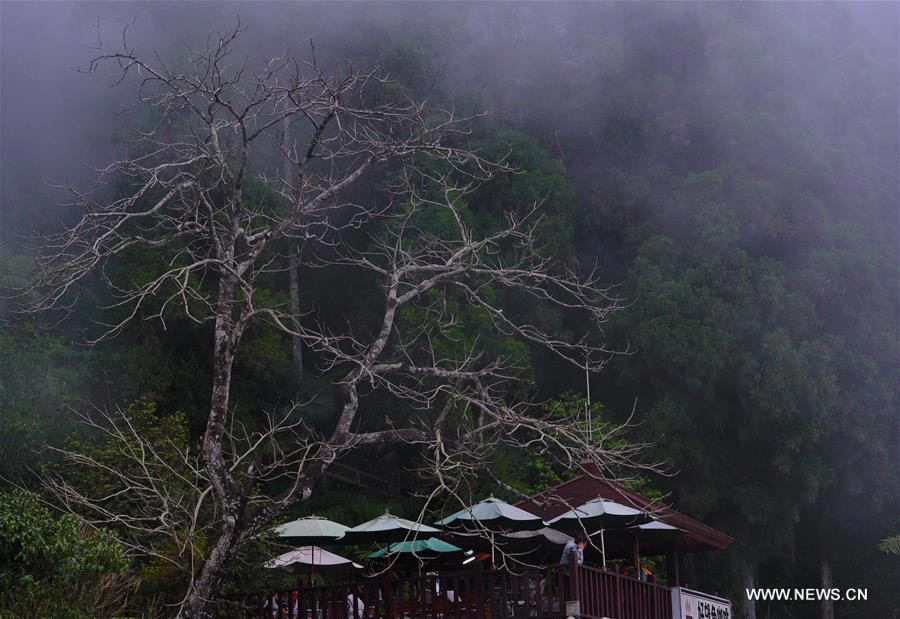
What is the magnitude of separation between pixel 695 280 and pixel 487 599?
471 inches

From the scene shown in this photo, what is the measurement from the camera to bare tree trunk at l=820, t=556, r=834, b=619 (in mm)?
22938

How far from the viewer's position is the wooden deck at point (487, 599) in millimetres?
11570

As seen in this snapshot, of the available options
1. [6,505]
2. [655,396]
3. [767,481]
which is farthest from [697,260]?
[6,505]

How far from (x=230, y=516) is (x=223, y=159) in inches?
139

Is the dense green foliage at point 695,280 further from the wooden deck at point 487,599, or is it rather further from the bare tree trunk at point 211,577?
the bare tree trunk at point 211,577

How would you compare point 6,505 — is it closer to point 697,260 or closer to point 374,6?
point 697,260

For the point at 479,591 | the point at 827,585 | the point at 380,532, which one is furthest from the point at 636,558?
the point at 827,585

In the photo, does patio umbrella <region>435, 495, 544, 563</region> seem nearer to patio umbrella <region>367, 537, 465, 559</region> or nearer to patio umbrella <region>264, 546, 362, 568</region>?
patio umbrella <region>367, 537, 465, 559</region>

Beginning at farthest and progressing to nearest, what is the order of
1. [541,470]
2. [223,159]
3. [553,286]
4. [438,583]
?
[553,286] < [541,470] < [438,583] < [223,159]

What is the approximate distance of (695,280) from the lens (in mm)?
22453

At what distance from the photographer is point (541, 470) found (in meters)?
20.8

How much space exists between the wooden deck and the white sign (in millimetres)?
726

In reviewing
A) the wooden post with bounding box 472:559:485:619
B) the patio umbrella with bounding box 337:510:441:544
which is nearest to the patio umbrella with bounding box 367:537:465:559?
the patio umbrella with bounding box 337:510:441:544

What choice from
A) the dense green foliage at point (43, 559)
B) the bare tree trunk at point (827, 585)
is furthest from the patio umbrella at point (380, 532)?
the bare tree trunk at point (827, 585)
